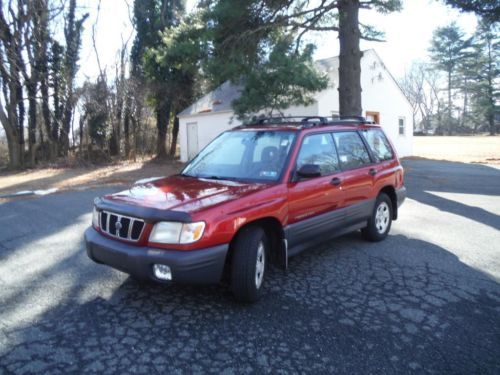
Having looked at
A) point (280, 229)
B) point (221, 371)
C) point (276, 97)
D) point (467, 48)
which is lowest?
point (221, 371)

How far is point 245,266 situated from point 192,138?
19.4 meters

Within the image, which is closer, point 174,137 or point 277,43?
point 277,43

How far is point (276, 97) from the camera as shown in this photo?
1229cm

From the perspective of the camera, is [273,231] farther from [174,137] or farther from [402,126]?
[174,137]

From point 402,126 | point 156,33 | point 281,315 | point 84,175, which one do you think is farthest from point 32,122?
point 281,315

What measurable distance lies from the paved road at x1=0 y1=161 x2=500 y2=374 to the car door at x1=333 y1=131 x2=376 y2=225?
1.93 feet

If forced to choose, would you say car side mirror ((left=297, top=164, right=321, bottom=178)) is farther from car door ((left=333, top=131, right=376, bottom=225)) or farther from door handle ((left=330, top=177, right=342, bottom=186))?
Answer: car door ((left=333, top=131, right=376, bottom=225))

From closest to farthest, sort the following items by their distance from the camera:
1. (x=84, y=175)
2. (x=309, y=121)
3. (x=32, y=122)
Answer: (x=309, y=121) → (x=84, y=175) → (x=32, y=122)

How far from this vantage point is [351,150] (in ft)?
18.0

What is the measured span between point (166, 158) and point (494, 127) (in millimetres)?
49635

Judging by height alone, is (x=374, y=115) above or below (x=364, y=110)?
below

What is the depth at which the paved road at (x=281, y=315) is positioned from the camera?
2.98m

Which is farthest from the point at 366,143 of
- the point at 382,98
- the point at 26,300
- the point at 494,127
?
the point at 494,127

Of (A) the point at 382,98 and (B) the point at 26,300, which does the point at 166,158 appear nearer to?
(A) the point at 382,98
